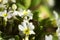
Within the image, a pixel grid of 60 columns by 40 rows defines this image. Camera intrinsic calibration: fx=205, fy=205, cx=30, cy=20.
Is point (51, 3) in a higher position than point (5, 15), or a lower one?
higher

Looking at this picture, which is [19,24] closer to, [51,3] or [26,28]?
[26,28]

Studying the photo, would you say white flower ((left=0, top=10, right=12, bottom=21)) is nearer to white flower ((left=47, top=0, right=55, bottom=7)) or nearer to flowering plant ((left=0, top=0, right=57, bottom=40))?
flowering plant ((left=0, top=0, right=57, bottom=40))

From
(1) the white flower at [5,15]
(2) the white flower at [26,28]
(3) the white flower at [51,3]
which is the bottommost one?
(2) the white flower at [26,28]

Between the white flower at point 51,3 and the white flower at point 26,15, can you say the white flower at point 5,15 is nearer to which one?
the white flower at point 26,15

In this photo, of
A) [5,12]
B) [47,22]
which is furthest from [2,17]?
[47,22]

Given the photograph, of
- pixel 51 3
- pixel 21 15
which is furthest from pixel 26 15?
pixel 51 3

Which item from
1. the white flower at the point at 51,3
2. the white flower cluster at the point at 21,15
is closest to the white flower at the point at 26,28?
the white flower cluster at the point at 21,15

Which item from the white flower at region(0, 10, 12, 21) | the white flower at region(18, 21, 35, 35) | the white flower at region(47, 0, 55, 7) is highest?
the white flower at region(47, 0, 55, 7)

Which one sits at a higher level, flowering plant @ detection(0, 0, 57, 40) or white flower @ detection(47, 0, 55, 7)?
white flower @ detection(47, 0, 55, 7)

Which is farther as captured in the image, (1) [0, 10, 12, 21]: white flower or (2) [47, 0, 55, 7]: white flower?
(2) [47, 0, 55, 7]: white flower

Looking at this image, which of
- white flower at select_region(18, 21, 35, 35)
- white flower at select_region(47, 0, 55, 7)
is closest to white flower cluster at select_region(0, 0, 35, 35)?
white flower at select_region(18, 21, 35, 35)
